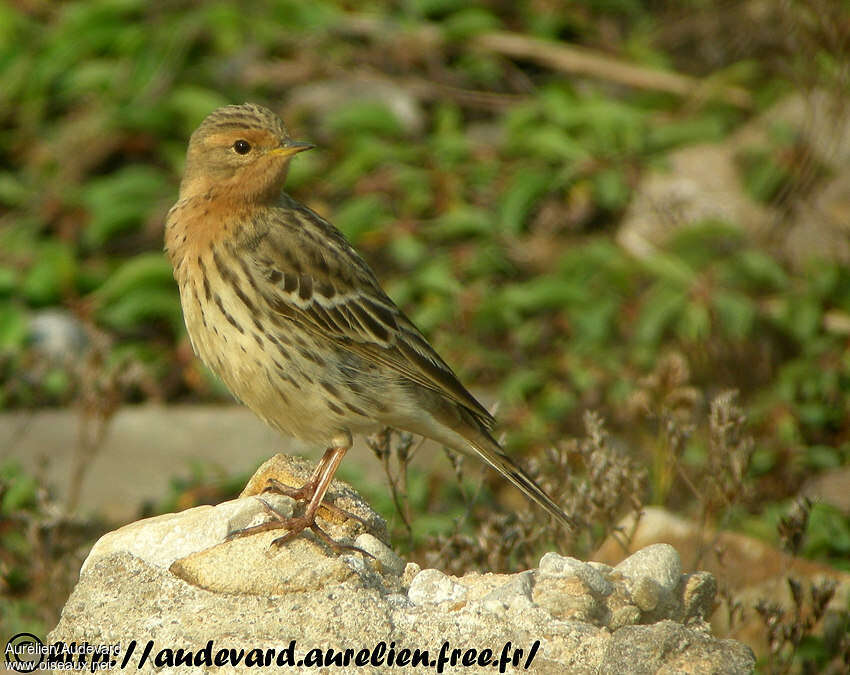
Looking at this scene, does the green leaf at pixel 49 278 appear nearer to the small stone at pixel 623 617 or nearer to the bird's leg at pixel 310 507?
the bird's leg at pixel 310 507

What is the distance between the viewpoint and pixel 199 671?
13.7ft

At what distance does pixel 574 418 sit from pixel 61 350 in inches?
143

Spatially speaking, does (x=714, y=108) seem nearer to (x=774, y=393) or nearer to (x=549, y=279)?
(x=549, y=279)

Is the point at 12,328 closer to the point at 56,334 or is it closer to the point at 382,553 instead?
the point at 56,334

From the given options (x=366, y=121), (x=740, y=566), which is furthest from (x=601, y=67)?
(x=740, y=566)

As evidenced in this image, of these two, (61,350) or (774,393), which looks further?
(61,350)

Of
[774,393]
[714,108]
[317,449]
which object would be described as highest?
[714,108]

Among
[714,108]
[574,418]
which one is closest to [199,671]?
[574,418]

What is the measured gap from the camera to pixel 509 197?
34.3ft

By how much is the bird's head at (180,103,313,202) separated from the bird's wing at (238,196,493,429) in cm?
16

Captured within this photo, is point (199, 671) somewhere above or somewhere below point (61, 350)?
above

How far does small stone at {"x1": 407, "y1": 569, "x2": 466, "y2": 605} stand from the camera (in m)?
4.49

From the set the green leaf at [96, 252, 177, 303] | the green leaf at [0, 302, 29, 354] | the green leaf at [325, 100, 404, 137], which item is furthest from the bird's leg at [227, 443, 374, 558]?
the green leaf at [325, 100, 404, 137]

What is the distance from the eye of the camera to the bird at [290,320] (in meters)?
5.63
